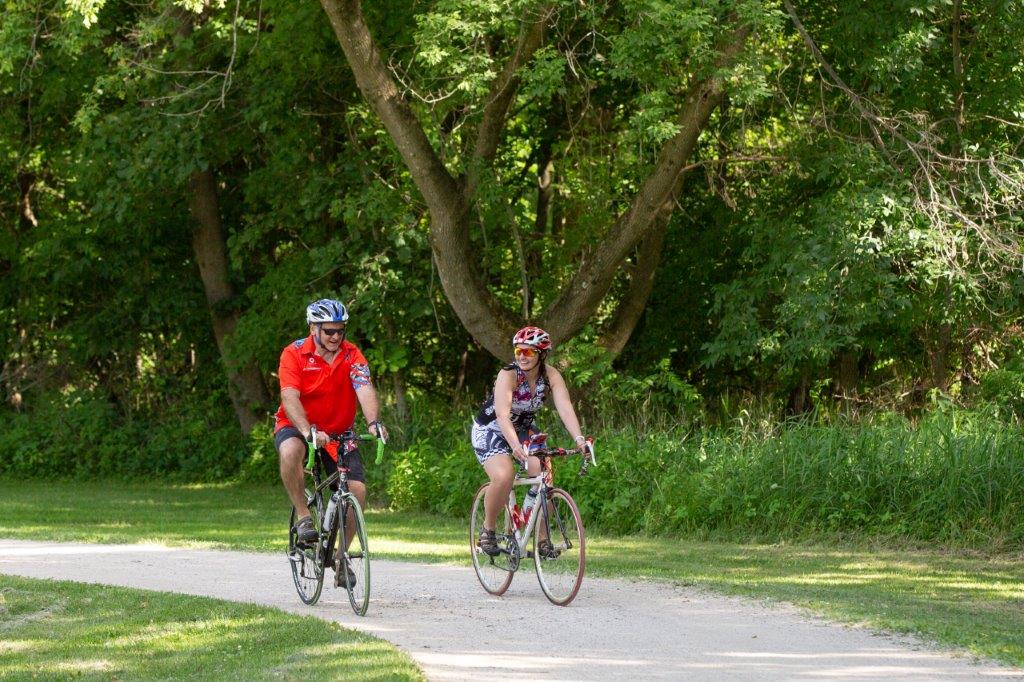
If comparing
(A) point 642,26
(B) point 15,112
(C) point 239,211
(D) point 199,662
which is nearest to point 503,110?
(A) point 642,26

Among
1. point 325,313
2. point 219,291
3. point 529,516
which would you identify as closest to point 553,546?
point 529,516

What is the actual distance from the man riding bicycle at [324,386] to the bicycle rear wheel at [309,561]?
34 cm

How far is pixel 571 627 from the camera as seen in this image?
372 inches

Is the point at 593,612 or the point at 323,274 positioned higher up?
the point at 323,274

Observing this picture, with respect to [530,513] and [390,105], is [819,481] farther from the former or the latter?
[390,105]

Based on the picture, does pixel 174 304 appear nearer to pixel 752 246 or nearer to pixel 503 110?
pixel 503 110

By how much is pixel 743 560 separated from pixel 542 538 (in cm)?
366

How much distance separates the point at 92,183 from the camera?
74.8 ft

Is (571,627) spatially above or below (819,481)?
below

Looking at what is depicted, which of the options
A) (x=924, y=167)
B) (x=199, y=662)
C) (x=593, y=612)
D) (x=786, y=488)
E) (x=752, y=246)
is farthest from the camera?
(x=752, y=246)

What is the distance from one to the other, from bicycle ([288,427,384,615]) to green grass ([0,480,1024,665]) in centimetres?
204

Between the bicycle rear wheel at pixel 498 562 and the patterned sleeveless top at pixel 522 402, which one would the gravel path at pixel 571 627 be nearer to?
the bicycle rear wheel at pixel 498 562

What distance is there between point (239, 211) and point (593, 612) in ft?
56.8

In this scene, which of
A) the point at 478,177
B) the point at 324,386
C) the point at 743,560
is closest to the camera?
the point at 324,386
